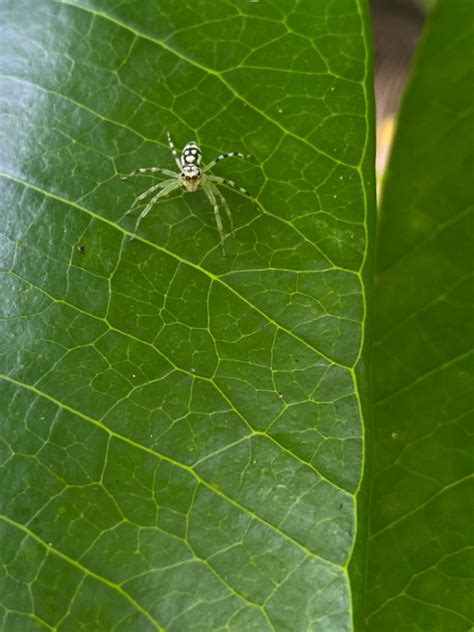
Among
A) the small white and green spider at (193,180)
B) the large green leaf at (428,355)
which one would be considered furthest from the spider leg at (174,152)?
the large green leaf at (428,355)

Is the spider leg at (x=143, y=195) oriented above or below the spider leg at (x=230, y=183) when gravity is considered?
below

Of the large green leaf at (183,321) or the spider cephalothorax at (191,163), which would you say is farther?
the spider cephalothorax at (191,163)

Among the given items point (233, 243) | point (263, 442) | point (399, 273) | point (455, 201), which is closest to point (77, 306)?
point (233, 243)

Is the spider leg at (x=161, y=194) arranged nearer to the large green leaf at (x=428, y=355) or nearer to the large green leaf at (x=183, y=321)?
the large green leaf at (x=183, y=321)

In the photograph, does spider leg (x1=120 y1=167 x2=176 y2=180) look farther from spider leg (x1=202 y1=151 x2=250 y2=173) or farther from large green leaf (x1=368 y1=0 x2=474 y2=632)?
large green leaf (x1=368 y1=0 x2=474 y2=632)

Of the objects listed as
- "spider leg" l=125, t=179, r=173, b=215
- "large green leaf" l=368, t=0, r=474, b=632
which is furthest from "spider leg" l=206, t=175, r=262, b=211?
"large green leaf" l=368, t=0, r=474, b=632

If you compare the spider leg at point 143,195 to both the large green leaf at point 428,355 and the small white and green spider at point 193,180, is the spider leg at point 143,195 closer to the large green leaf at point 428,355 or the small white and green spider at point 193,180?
the small white and green spider at point 193,180
